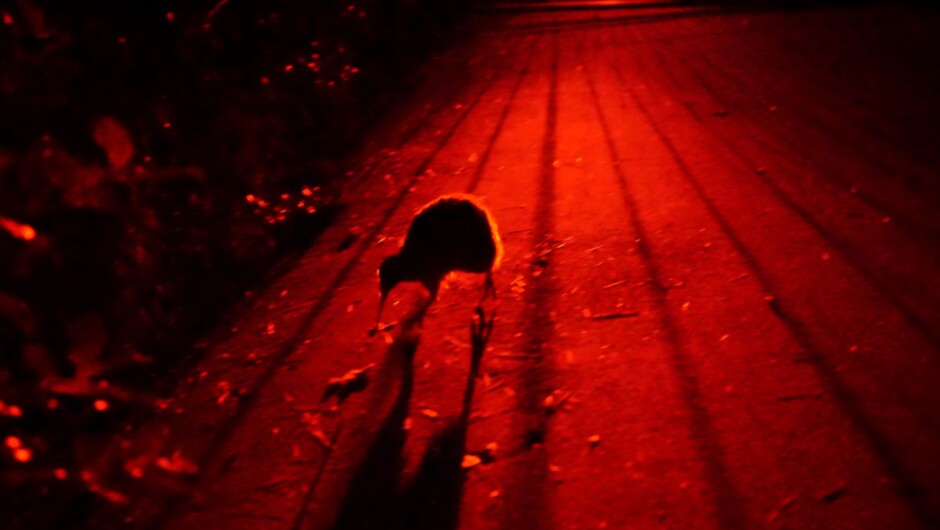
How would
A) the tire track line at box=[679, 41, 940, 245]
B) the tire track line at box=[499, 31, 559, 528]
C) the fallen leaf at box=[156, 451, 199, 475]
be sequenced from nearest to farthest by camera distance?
the tire track line at box=[499, 31, 559, 528] → the fallen leaf at box=[156, 451, 199, 475] → the tire track line at box=[679, 41, 940, 245]

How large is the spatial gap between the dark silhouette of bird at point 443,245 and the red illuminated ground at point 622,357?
53 cm

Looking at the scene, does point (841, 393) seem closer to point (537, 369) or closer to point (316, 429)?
point (537, 369)

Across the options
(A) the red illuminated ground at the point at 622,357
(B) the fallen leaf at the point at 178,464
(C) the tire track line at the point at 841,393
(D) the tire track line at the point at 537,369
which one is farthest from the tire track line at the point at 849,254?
(B) the fallen leaf at the point at 178,464

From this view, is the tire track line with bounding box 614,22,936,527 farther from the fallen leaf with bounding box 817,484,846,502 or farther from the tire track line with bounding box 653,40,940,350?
the tire track line with bounding box 653,40,940,350

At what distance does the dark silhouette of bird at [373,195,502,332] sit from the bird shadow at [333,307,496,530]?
0.79 meters

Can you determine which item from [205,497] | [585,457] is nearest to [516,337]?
[585,457]

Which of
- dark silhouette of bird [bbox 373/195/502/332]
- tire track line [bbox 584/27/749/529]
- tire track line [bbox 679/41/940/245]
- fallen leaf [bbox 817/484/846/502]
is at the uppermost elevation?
dark silhouette of bird [bbox 373/195/502/332]

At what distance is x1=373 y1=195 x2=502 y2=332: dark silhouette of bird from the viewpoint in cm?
430

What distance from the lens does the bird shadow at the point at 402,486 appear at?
10.6 ft

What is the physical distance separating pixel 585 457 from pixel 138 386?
297 cm

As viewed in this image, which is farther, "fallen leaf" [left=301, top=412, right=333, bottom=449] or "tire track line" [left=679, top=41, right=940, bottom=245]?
"tire track line" [left=679, top=41, right=940, bottom=245]

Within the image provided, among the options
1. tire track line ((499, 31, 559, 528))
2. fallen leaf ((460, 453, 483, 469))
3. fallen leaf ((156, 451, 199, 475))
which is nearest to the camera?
tire track line ((499, 31, 559, 528))

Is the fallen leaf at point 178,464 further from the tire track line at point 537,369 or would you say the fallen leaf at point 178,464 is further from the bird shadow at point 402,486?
the tire track line at point 537,369

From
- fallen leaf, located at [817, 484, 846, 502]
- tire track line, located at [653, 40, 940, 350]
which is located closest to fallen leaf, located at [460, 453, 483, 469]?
fallen leaf, located at [817, 484, 846, 502]
